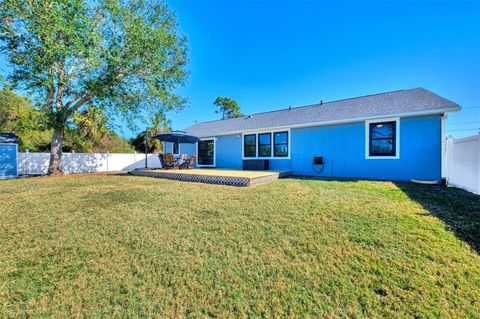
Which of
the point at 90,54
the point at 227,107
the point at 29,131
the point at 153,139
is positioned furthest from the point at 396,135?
the point at 227,107

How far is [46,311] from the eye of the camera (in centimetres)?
208

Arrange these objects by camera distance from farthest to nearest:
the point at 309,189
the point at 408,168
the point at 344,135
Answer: the point at 344,135
the point at 408,168
the point at 309,189

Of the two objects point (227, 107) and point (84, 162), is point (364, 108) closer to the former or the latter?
point (84, 162)

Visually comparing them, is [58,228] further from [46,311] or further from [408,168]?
[408,168]

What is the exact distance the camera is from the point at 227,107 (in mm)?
33375

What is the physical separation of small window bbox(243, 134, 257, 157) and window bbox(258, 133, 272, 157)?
31 centimetres

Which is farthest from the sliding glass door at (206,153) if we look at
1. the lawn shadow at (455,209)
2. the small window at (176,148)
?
the lawn shadow at (455,209)

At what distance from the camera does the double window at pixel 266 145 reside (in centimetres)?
1126

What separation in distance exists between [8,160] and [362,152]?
1921cm

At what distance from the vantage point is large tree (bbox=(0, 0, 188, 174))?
8.99 meters

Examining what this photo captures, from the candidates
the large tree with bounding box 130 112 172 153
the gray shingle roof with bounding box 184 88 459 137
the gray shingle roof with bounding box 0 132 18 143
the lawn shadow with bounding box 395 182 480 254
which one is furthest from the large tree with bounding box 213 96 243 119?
the lawn shadow with bounding box 395 182 480 254

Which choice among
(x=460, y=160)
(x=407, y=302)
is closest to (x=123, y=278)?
(x=407, y=302)

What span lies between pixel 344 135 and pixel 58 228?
10.3 m

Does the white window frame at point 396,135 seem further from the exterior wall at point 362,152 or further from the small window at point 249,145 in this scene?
the small window at point 249,145
